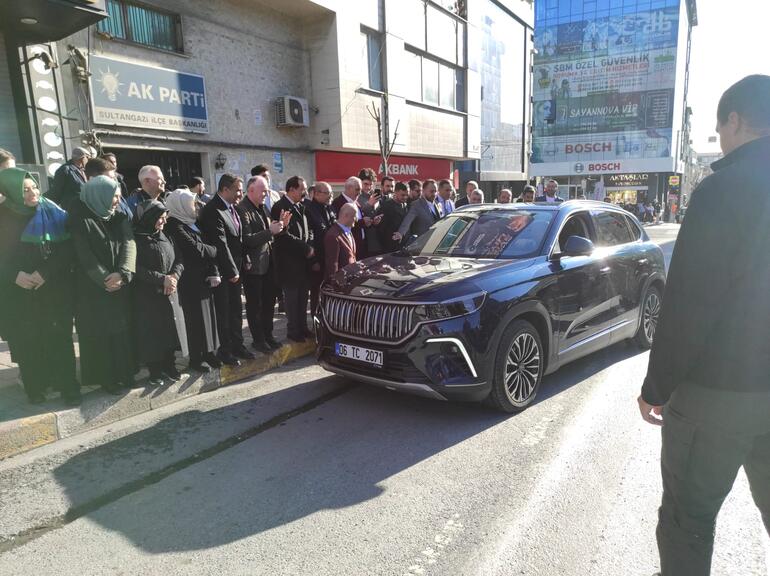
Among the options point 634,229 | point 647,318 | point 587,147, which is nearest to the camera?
point 647,318

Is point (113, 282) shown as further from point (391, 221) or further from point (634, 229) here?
point (634, 229)

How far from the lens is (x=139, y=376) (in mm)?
5023

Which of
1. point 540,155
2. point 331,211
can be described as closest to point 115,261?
point 331,211

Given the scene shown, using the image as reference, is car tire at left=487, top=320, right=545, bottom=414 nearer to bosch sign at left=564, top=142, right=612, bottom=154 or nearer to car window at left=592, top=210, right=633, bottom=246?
car window at left=592, top=210, right=633, bottom=246

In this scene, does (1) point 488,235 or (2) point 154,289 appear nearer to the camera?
(2) point 154,289

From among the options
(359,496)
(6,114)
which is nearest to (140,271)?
(359,496)

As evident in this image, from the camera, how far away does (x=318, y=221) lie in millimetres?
6348

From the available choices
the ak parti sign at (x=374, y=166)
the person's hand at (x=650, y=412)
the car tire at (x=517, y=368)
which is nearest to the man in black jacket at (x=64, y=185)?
the car tire at (x=517, y=368)

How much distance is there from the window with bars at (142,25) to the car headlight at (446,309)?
987 cm

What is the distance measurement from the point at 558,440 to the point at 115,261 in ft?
12.5

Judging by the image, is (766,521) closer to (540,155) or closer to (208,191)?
(208,191)

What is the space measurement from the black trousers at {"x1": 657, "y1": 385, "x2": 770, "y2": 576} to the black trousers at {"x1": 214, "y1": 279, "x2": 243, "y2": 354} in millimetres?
4183

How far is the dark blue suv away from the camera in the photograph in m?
4.02

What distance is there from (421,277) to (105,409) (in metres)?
2.85
